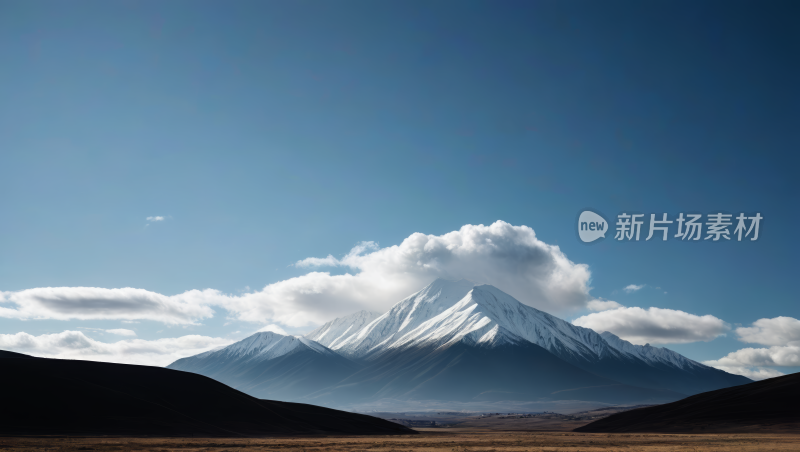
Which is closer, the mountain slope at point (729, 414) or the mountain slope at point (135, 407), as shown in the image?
the mountain slope at point (135, 407)

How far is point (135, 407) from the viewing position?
402ft

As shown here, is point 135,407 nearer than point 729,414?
Yes

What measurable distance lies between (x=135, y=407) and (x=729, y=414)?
14477 centimetres

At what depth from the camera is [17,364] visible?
132 meters

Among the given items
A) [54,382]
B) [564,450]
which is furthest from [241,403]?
[564,450]

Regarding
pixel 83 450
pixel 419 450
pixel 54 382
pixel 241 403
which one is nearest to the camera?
pixel 83 450

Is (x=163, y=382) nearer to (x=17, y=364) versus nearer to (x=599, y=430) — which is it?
(x=17, y=364)

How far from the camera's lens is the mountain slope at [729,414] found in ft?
411

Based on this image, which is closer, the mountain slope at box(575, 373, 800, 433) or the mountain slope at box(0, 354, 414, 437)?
the mountain slope at box(0, 354, 414, 437)

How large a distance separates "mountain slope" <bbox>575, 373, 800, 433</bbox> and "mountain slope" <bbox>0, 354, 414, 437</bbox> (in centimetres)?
6816

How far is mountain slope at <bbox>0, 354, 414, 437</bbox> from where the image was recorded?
10869cm

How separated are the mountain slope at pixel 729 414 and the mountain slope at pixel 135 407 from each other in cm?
6816

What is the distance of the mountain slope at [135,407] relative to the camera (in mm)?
108688

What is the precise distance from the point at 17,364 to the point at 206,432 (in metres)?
56.8
